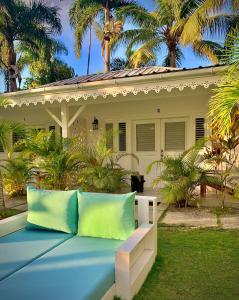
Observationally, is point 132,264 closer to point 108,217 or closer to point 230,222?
point 108,217

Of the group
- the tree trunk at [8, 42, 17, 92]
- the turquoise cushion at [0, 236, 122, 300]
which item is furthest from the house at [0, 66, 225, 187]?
the tree trunk at [8, 42, 17, 92]

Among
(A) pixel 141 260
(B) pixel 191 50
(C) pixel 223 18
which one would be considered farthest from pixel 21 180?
(B) pixel 191 50

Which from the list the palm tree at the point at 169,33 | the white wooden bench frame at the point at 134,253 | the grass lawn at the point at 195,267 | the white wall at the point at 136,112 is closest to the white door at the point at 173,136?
the white wall at the point at 136,112

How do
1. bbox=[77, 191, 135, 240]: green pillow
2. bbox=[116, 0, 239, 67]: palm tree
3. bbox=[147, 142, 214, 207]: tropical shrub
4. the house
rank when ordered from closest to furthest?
bbox=[77, 191, 135, 240]: green pillow → bbox=[147, 142, 214, 207]: tropical shrub → the house → bbox=[116, 0, 239, 67]: palm tree

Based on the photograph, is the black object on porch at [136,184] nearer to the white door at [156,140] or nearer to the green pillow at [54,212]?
the white door at [156,140]

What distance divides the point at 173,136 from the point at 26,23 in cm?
1342

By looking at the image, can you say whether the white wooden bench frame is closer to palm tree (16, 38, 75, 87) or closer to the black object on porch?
the black object on porch

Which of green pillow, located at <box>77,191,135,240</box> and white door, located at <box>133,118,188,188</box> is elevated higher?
white door, located at <box>133,118,188,188</box>

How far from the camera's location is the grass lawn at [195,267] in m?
3.18

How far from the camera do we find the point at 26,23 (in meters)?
18.3

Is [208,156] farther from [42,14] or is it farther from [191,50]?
[42,14]

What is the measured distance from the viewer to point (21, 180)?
328 inches

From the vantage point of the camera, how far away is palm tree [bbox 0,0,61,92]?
58.7ft

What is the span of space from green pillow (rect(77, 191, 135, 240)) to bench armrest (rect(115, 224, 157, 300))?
19cm
